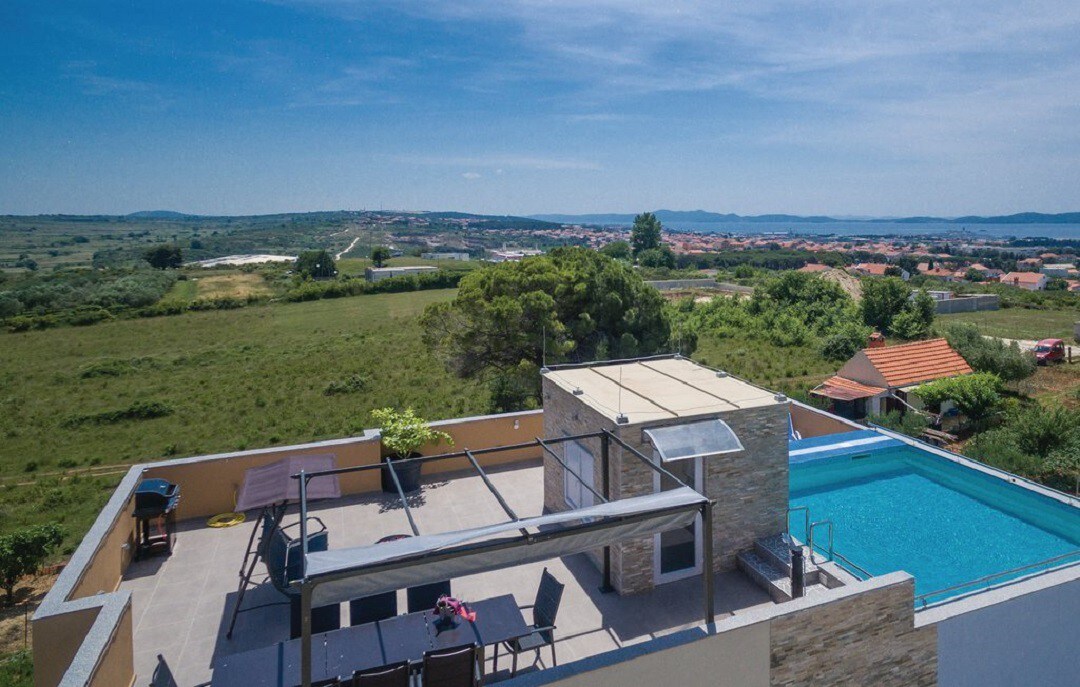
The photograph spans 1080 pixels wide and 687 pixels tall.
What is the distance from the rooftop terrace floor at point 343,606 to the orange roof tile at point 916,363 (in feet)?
45.0

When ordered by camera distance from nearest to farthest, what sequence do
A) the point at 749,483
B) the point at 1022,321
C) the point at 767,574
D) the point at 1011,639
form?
the point at 1011,639, the point at 767,574, the point at 749,483, the point at 1022,321

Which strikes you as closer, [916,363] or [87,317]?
[916,363]

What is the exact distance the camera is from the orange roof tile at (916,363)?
18719mm

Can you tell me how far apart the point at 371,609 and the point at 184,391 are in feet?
84.0

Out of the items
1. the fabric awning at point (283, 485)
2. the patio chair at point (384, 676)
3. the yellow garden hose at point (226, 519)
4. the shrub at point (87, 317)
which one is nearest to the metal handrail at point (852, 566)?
the patio chair at point (384, 676)

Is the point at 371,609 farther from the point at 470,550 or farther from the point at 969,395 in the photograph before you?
the point at 969,395

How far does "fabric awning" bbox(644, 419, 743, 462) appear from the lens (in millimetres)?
6906

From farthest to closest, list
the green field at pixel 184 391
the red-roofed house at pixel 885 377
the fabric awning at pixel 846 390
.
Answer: the green field at pixel 184 391 < the red-roofed house at pixel 885 377 < the fabric awning at pixel 846 390

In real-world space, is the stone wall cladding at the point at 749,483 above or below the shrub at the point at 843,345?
above

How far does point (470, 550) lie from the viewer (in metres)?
4.53

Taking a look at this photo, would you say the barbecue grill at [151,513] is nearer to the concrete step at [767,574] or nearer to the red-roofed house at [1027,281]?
the concrete step at [767,574]

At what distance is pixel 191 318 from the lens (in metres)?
48.6

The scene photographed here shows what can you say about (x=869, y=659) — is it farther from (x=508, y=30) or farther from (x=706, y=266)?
(x=706, y=266)

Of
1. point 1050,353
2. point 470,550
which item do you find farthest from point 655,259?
point 470,550
